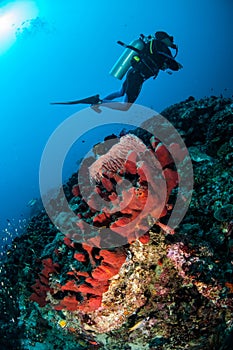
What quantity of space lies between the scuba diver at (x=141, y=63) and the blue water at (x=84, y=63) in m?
78.3

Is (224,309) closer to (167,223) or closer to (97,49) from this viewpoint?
(167,223)

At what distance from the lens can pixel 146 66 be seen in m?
9.09

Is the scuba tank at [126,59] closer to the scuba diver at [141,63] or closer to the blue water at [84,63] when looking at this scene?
the scuba diver at [141,63]

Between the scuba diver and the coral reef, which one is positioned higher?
the scuba diver

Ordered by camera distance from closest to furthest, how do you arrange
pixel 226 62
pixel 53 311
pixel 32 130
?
pixel 53 311 → pixel 226 62 → pixel 32 130

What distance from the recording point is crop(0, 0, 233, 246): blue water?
9312cm

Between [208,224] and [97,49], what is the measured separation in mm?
126030

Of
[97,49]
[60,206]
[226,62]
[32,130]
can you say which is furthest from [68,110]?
[60,206]

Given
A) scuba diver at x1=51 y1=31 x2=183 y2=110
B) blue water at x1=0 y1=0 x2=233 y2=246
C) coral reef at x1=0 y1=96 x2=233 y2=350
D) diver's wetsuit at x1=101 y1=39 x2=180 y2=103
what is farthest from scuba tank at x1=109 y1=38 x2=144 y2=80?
blue water at x1=0 y1=0 x2=233 y2=246

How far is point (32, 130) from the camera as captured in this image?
119625 mm

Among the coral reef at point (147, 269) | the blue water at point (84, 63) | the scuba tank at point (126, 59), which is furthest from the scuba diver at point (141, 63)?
the blue water at point (84, 63)

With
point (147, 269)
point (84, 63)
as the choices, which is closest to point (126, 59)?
point (147, 269)

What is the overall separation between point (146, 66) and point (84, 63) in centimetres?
11963

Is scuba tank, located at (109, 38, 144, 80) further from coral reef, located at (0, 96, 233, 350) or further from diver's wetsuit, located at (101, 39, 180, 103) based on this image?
coral reef, located at (0, 96, 233, 350)
